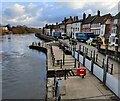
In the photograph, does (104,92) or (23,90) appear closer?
(104,92)

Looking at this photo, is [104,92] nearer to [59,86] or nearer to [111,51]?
[59,86]

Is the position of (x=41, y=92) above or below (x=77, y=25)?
below

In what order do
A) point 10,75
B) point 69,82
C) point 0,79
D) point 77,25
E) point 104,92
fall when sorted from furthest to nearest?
point 77,25 < point 10,75 < point 0,79 < point 69,82 < point 104,92

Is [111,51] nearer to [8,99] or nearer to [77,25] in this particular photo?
[8,99]

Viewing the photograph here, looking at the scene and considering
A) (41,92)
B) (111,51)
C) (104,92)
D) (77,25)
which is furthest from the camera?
(77,25)

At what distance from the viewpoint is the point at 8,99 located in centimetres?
1473

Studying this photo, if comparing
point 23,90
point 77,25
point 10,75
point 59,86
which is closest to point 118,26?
point 10,75

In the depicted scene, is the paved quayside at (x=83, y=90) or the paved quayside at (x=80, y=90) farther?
the paved quayside at (x=83, y=90)

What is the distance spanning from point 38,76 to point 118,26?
90.3 feet

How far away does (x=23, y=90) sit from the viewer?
16.7 meters

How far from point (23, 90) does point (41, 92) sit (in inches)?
65.8

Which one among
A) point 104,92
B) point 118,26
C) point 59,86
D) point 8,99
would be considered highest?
point 118,26

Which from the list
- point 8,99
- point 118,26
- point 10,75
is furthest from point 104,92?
point 118,26

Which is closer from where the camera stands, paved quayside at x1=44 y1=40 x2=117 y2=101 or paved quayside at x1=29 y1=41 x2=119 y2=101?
paved quayside at x1=29 y1=41 x2=119 y2=101
